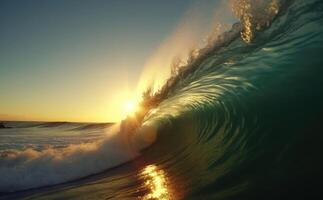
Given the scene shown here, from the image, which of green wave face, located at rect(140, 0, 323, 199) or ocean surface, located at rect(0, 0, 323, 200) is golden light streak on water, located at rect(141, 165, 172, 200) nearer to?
ocean surface, located at rect(0, 0, 323, 200)

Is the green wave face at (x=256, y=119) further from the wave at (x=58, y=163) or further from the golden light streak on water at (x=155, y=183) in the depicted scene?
the wave at (x=58, y=163)

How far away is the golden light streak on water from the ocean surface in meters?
0.02

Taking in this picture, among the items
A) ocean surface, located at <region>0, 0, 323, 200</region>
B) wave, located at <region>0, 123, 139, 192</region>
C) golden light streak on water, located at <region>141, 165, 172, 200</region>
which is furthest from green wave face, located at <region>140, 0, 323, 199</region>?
wave, located at <region>0, 123, 139, 192</region>

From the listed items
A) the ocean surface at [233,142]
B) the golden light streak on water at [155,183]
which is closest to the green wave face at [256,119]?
the ocean surface at [233,142]

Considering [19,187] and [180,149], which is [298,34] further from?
[19,187]

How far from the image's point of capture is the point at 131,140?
34.1 feet

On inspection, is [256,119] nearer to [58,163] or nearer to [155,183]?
[155,183]

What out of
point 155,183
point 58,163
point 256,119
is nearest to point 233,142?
point 256,119

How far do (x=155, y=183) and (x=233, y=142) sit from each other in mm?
1963

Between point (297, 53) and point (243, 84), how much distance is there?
5.89ft

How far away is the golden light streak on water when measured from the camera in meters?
4.92

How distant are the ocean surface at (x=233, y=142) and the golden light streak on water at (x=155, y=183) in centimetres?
2

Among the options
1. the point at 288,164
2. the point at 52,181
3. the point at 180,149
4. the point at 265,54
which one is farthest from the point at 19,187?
the point at 265,54

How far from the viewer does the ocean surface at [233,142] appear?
16.0ft
